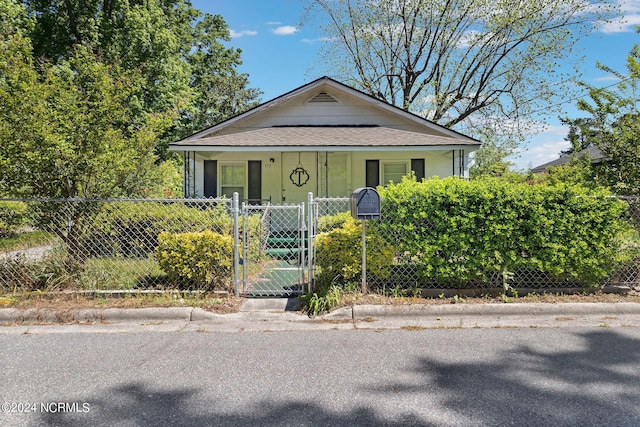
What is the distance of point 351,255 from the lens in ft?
18.1

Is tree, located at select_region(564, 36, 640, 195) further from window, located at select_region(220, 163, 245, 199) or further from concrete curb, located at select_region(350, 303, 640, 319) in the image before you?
window, located at select_region(220, 163, 245, 199)

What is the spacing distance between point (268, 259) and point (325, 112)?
5.84 meters

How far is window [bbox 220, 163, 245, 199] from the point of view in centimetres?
1199

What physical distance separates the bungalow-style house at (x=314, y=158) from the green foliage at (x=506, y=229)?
6097mm

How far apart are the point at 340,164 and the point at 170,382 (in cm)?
935

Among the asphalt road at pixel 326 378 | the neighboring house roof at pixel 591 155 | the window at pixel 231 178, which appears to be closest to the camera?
the asphalt road at pixel 326 378

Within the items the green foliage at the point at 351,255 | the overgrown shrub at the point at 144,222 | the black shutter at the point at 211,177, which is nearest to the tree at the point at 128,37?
the black shutter at the point at 211,177

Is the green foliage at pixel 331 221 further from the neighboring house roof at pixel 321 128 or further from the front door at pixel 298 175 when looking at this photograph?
the front door at pixel 298 175

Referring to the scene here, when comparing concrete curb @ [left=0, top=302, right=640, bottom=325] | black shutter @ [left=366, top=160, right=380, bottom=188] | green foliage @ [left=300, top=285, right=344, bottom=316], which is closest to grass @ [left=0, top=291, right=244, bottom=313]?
concrete curb @ [left=0, top=302, right=640, bottom=325]

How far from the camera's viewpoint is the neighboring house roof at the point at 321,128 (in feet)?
33.2

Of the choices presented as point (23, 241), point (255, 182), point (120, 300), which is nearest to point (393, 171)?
point (255, 182)

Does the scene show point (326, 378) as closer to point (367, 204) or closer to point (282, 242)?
point (367, 204)

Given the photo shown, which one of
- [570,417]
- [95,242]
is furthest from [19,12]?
[570,417]

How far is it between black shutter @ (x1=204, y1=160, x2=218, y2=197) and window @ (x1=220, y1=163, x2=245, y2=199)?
19 cm
